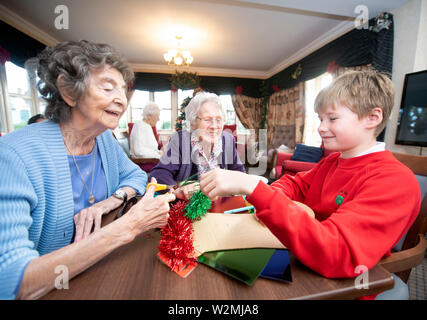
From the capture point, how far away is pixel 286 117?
6000 mm

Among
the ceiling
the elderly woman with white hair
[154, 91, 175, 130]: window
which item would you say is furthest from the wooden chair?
[154, 91, 175, 130]: window

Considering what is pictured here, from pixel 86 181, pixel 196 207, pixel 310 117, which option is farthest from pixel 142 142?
pixel 310 117

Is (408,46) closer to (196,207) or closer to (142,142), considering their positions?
(196,207)

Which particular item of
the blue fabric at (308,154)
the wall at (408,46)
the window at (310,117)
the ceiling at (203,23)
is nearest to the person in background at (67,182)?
the ceiling at (203,23)

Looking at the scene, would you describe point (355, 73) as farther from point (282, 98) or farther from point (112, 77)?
point (282, 98)

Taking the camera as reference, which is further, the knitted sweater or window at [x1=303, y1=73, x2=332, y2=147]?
window at [x1=303, y1=73, x2=332, y2=147]

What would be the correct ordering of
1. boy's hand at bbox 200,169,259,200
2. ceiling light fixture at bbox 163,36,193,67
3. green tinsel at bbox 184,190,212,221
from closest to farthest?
boy's hand at bbox 200,169,259,200 < green tinsel at bbox 184,190,212,221 < ceiling light fixture at bbox 163,36,193,67

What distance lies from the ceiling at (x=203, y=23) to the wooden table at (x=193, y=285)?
334cm

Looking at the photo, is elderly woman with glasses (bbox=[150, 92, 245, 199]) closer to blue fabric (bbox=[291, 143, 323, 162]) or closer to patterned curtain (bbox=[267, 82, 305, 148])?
blue fabric (bbox=[291, 143, 323, 162])

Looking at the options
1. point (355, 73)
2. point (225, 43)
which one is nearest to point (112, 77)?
point (355, 73)

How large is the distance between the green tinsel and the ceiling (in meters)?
3.11

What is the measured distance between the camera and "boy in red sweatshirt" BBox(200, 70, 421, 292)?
0.49 metres

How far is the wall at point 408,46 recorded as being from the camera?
2.65 metres

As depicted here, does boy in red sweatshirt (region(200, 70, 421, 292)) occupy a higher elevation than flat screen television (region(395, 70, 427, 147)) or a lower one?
lower
